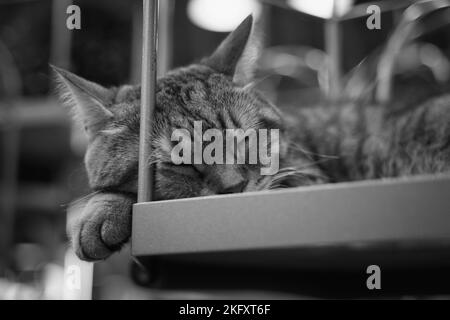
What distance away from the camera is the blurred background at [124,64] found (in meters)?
1.58

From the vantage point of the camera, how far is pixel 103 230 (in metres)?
0.81

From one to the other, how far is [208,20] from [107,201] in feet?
4.53

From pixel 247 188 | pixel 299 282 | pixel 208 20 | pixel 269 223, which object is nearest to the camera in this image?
pixel 269 223

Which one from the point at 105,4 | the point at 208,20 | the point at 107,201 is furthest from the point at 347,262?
the point at 105,4

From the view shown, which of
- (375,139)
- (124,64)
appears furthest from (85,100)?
(124,64)

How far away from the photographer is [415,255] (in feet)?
3.00

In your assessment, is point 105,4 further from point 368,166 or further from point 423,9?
point 368,166

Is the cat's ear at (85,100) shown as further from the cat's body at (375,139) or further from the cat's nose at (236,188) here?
the cat's body at (375,139)

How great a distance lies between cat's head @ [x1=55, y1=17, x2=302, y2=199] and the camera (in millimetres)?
813

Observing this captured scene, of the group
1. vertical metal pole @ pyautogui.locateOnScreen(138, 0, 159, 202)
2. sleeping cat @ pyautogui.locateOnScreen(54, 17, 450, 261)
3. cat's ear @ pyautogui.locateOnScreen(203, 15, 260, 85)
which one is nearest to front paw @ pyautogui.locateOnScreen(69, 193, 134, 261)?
sleeping cat @ pyautogui.locateOnScreen(54, 17, 450, 261)

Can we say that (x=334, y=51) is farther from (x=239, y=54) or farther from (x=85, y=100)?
(x=85, y=100)
